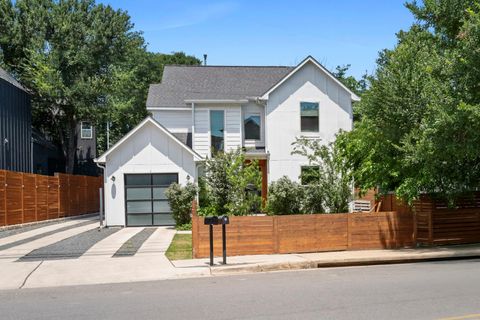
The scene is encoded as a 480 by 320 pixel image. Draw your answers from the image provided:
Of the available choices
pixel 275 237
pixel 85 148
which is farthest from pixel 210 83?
pixel 85 148

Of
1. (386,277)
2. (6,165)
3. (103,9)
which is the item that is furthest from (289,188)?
(103,9)

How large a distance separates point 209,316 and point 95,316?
166 cm

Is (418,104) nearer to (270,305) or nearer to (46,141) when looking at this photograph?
(270,305)

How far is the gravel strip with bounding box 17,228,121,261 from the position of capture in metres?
15.1

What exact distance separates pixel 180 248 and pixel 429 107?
7.93 meters

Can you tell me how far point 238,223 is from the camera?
1466 cm

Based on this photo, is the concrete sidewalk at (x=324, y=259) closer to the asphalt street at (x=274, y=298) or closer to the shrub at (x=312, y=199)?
the asphalt street at (x=274, y=298)

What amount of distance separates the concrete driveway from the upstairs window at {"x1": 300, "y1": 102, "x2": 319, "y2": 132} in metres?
8.47

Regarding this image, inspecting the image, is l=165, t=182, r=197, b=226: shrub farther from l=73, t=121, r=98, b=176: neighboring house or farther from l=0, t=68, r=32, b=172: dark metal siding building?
l=73, t=121, r=98, b=176: neighboring house

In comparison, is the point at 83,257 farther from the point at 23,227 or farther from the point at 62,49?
the point at 62,49

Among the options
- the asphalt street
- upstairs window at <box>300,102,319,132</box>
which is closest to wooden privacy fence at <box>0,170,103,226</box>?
upstairs window at <box>300,102,319,132</box>

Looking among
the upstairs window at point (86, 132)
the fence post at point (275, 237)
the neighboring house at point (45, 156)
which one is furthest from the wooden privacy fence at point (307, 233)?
the upstairs window at point (86, 132)

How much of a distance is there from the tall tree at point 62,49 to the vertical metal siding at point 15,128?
6.95 feet

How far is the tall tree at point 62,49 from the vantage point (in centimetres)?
3447
